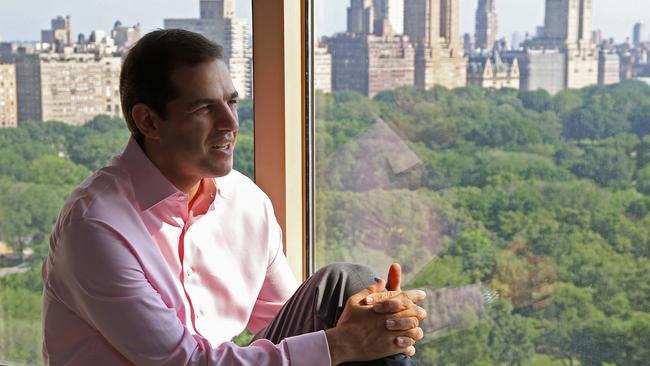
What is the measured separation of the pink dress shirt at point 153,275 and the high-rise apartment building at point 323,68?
46 centimetres

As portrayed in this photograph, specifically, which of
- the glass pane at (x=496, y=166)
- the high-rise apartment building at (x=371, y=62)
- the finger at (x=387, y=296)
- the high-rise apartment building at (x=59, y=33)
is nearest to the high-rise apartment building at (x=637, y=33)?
the glass pane at (x=496, y=166)

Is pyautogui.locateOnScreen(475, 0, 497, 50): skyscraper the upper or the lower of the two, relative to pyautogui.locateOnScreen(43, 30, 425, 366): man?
upper

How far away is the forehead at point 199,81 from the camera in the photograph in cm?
198

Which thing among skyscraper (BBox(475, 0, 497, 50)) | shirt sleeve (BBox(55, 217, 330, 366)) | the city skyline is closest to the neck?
shirt sleeve (BBox(55, 217, 330, 366))

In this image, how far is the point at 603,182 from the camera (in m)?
2.22

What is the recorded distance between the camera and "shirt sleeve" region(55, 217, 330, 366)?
5.86ft

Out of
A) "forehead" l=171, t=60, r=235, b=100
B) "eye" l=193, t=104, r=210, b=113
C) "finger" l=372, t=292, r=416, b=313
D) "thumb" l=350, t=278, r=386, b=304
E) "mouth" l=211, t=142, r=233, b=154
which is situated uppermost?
"forehead" l=171, t=60, r=235, b=100

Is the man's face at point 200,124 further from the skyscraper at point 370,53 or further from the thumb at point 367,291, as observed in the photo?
the skyscraper at point 370,53

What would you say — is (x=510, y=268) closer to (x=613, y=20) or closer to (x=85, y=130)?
(x=613, y=20)

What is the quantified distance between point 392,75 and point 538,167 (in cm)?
46

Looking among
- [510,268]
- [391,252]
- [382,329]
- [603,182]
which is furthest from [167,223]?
[603,182]

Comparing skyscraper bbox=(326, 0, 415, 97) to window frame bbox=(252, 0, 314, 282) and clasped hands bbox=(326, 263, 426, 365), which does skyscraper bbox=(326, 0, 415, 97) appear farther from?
clasped hands bbox=(326, 263, 426, 365)

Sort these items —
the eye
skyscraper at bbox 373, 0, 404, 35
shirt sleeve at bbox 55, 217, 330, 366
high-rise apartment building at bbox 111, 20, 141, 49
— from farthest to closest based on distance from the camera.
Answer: high-rise apartment building at bbox 111, 20, 141, 49
skyscraper at bbox 373, 0, 404, 35
the eye
shirt sleeve at bbox 55, 217, 330, 366

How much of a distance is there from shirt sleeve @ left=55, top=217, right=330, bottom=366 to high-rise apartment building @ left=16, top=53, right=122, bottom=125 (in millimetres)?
1096
